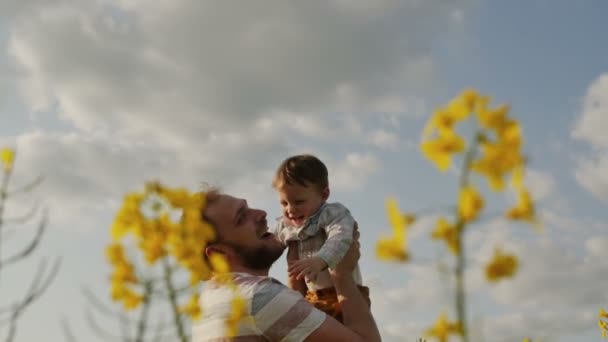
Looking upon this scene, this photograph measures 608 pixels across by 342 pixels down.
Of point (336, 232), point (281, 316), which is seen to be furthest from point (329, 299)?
point (281, 316)

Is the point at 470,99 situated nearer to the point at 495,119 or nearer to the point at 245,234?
the point at 495,119

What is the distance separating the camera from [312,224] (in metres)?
5.28

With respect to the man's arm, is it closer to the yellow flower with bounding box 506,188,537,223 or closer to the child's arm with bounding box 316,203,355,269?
the child's arm with bounding box 316,203,355,269

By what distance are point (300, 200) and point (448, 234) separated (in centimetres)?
390

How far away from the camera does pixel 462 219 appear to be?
1258mm

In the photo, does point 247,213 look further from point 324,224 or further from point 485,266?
point 485,266

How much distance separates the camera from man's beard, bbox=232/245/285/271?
14.2 feet

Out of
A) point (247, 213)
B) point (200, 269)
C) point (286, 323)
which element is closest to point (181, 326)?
point (200, 269)

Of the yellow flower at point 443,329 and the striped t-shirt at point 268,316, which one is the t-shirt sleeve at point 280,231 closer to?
the striped t-shirt at point 268,316

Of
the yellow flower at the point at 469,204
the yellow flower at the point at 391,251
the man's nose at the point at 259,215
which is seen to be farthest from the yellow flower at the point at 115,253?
the man's nose at the point at 259,215

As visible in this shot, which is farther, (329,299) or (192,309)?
(329,299)

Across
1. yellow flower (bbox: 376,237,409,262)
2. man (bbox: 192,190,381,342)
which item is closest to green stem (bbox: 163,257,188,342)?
yellow flower (bbox: 376,237,409,262)

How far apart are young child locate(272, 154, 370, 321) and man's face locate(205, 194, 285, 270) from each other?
1.12 ft

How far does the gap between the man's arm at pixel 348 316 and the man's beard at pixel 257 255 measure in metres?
0.45
